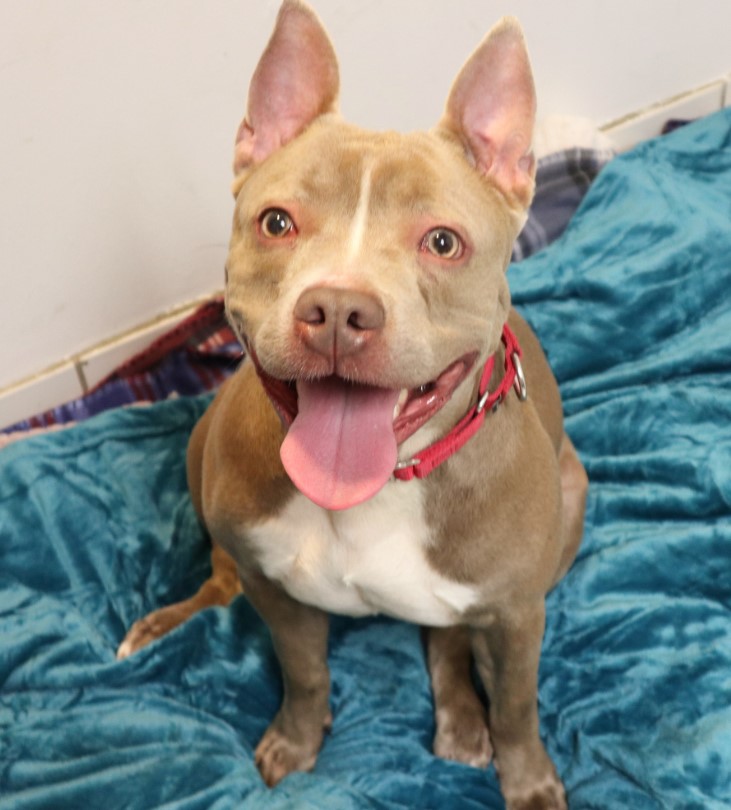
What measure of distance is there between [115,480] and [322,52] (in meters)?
1.36

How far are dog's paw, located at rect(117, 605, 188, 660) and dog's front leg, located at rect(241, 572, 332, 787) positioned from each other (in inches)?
14.5

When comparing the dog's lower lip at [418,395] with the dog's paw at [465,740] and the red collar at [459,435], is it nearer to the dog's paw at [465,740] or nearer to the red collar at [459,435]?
the red collar at [459,435]

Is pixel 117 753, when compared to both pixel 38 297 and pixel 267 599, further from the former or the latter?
pixel 38 297

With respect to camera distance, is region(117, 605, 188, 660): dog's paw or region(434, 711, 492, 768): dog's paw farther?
region(117, 605, 188, 660): dog's paw

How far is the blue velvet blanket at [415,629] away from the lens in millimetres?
1914

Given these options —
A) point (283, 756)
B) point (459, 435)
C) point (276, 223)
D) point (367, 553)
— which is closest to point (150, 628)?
point (283, 756)

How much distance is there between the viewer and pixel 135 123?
259 cm

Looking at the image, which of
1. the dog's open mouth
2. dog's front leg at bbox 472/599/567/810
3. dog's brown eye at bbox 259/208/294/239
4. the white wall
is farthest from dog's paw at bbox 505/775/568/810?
the white wall

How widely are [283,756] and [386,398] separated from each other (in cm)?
97

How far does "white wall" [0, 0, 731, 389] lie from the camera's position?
2434 millimetres

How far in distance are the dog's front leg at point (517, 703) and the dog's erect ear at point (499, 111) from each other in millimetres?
730

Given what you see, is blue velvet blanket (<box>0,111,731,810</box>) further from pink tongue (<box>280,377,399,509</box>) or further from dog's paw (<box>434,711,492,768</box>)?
pink tongue (<box>280,377,399,509</box>)

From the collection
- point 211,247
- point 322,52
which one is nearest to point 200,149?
point 211,247

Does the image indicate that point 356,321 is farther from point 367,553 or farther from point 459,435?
point 367,553
